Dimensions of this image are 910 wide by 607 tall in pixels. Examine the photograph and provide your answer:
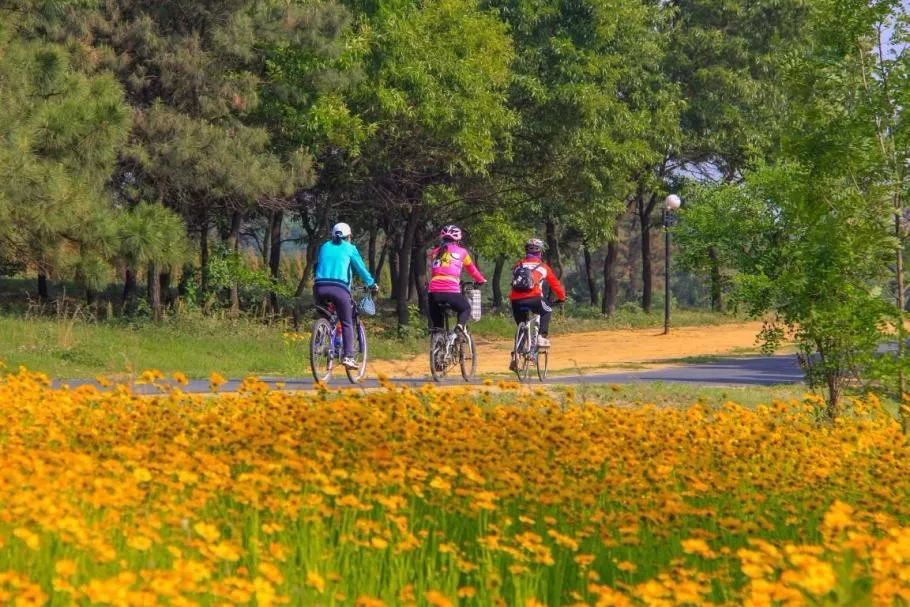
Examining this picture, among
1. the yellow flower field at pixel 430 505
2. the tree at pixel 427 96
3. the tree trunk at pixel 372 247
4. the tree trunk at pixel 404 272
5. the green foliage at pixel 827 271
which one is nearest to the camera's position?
the yellow flower field at pixel 430 505

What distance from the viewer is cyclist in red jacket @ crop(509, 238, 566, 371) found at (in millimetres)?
16766

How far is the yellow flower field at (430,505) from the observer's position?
4.16 m

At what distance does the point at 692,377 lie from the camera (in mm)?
20797

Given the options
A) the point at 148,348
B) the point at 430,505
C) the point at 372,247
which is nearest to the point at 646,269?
the point at 372,247

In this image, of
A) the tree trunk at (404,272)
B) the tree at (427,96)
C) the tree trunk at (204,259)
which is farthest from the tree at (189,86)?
the tree trunk at (404,272)

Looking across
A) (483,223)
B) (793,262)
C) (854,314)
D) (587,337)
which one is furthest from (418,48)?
(854,314)

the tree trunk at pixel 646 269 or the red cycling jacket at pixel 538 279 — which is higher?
the tree trunk at pixel 646 269

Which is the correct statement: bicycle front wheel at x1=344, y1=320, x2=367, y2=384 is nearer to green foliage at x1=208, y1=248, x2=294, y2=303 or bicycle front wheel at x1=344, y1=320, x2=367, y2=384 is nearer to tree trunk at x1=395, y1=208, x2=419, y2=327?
green foliage at x1=208, y1=248, x2=294, y2=303

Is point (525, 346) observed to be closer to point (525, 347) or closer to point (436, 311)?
point (525, 347)

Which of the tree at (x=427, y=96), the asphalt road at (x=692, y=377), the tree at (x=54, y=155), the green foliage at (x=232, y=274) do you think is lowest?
the asphalt road at (x=692, y=377)

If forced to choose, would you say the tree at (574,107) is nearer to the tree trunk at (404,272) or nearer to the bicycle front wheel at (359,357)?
the tree trunk at (404,272)

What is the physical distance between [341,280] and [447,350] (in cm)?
198

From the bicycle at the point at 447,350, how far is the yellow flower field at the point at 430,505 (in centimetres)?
762

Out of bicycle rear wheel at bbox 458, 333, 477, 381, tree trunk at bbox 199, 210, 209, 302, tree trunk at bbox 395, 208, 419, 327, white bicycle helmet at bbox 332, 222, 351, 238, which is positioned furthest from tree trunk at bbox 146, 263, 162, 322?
white bicycle helmet at bbox 332, 222, 351, 238
